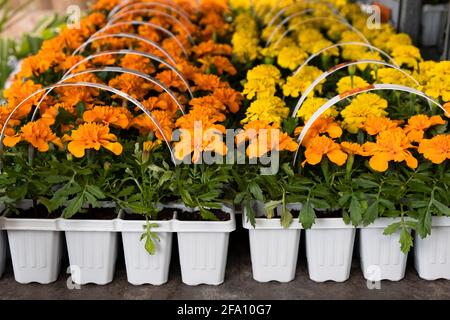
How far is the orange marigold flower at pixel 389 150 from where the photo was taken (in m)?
1.92

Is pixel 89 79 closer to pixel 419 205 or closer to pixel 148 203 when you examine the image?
pixel 148 203

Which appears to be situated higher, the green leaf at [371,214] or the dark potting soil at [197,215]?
the green leaf at [371,214]

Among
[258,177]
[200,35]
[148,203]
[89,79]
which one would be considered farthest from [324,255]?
[200,35]

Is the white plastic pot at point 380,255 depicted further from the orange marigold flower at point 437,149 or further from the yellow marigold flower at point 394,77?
the yellow marigold flower at point 394,77

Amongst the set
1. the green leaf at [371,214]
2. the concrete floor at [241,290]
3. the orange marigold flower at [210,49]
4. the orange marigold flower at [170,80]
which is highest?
the orange marigold flower at [210,49]

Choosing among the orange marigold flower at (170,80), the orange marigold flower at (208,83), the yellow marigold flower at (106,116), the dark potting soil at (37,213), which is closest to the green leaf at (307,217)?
the yellow marigold flower at (106,116)

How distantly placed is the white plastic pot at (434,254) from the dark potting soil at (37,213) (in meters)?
Result: 1.17

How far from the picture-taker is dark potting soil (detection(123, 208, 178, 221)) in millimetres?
2027

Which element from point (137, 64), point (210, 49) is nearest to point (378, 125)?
point (137, 64)

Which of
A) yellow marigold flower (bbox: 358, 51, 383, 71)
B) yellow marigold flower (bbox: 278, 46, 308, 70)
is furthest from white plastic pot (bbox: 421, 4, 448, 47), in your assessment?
yellow marigold flower (bbox: 278, 46, 308, 70)

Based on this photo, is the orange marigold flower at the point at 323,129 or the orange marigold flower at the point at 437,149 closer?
the orange marigold flower at the point at 437,149

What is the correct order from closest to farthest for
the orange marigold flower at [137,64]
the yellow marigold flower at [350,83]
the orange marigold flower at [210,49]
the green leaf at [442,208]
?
the green leaf at [442,208], the yellow marigold flower at [350,83], the orange marigold flower at [137,64], the orange marigold flower at [210,49]

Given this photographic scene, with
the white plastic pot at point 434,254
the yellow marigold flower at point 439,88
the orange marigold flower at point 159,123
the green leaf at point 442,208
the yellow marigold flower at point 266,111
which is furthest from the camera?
the yellow marigold flower at point 439,88

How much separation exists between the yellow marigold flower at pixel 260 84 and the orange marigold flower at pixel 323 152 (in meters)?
0.61
